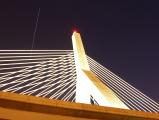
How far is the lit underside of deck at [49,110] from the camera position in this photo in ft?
21.4

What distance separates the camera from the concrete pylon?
9500 mm

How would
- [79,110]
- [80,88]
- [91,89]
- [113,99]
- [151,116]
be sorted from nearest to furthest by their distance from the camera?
1. [79,110]
2. [151,116]
3. [113,99]
4. [91,89]
5. [80,88]

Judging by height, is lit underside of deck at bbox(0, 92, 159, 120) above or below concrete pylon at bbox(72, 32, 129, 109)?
below

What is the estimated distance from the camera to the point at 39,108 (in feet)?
22.1

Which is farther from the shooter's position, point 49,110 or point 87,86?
point 87,86

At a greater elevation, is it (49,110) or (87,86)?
(87,86)

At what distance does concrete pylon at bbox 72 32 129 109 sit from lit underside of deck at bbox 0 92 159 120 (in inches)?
79.2

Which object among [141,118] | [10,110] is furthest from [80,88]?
[10,110]

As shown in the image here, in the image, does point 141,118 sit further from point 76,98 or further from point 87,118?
point 76,98

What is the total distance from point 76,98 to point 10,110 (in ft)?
16.1

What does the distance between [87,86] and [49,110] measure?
13.5ft

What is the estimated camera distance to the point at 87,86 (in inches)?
427

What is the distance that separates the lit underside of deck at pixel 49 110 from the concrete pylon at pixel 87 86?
79.2 inches

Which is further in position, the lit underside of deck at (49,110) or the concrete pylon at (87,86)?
the concrete pylon at (87,86)
